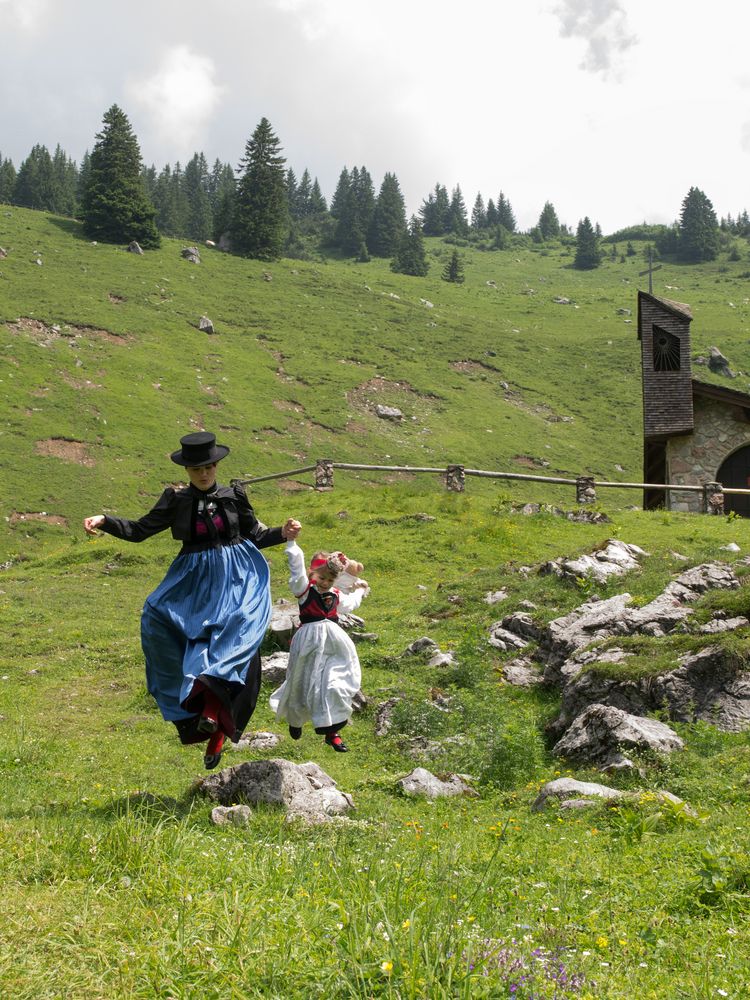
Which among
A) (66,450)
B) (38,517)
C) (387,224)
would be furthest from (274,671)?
(387,224)

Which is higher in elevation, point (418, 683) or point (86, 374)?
point (86, 374)

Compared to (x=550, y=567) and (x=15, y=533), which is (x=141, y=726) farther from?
(x=15, y=533)

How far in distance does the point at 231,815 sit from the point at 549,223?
168090mm

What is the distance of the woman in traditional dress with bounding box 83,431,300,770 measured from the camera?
7.06 metres

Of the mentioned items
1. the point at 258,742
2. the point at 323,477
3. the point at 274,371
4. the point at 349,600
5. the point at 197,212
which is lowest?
the point at 258,742

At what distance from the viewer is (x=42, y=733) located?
9961 mm

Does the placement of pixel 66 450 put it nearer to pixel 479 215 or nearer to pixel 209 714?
pixel 209 714

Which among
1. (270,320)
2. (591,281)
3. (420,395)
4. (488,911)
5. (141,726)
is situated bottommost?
(141,726)

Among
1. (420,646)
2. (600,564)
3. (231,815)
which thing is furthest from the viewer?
(600,564)

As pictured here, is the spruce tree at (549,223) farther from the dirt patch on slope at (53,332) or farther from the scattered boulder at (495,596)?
the scattered boulder at (495,596)

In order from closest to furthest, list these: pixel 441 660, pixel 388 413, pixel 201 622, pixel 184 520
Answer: pixel 201 622
pixel 184 520
pixel 441 660
pixel 388 413

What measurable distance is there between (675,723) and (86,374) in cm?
4092

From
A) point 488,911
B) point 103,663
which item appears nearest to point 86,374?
point 103,663

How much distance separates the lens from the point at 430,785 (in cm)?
820
